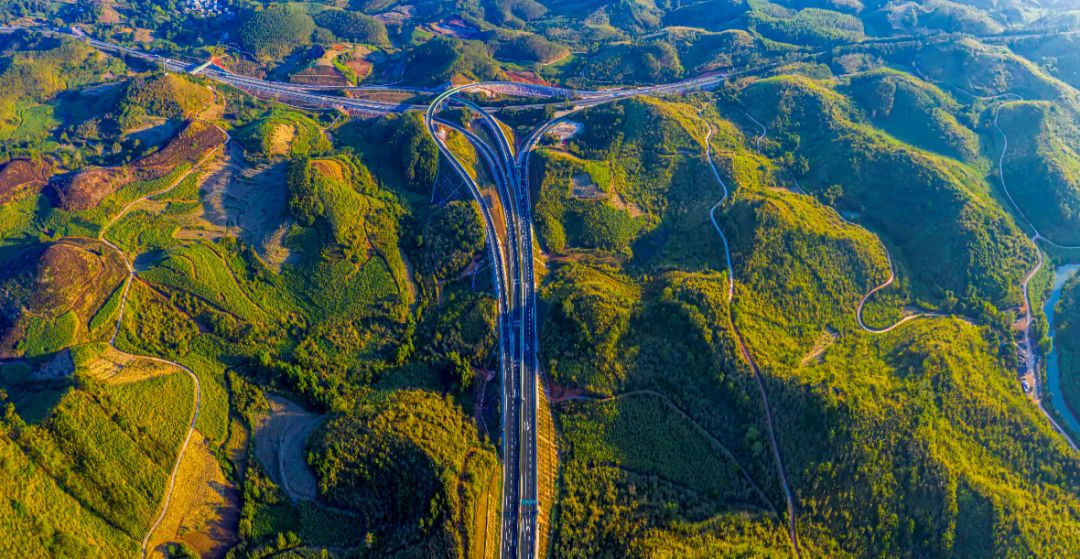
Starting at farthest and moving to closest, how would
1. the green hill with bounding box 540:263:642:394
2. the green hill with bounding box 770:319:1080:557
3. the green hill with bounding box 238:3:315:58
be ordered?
1. the green hill with bounding box 238:3:315:58
2. the green hill with bounding box 540:263:642:394
3. the green hill with bounding box 770:319:1080:557

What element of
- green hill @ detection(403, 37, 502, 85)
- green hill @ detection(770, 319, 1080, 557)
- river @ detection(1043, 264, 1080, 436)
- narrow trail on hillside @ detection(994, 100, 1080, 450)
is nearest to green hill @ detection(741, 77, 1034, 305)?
narrow trail on hillside @ detection(994, 100, 1080, 450)

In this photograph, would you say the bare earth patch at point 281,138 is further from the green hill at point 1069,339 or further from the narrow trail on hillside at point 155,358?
the green hill at point 1069,339

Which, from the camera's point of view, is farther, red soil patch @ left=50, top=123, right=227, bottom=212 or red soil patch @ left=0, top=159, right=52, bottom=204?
red soil patch @ left=0, top=159, right=52, bottom=204

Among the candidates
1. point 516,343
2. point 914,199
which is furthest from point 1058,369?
point 516,343

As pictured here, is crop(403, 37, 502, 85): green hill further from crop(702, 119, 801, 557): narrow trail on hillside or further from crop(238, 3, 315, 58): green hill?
crop(702, 119, 801, 557): narrow trail on hillside

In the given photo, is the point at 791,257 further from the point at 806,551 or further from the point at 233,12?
the point at 233,12
